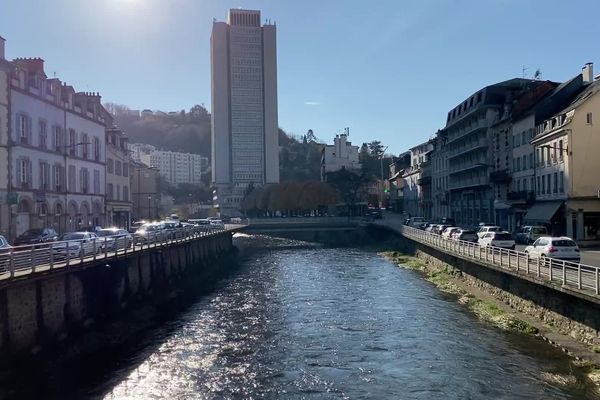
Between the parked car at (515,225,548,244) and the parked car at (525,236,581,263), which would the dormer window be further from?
the parked car at (515,225,548,244)

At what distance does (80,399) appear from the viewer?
56.7ft

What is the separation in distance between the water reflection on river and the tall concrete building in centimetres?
13388

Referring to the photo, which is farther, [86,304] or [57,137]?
[57,137]

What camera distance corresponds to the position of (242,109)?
17012 cm

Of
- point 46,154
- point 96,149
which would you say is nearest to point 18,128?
point 46,154

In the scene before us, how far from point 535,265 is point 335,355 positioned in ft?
34.1

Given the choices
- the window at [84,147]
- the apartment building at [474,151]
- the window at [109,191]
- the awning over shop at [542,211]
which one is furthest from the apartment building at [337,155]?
the window at [84,147]

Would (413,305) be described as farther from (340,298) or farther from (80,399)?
→ (80,399)

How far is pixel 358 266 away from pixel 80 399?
41615 millimetres

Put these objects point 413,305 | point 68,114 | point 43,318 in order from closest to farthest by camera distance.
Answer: point 43,318 → point 413,305 → point 68,114

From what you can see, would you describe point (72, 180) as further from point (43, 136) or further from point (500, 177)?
point (500, 177)

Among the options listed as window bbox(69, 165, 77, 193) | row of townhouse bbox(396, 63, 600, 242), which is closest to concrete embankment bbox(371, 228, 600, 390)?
row of townhouse bbox(396, 63, 600, 242)

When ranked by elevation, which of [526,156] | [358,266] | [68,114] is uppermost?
[68,114]

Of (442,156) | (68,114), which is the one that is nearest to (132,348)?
(68,114)
